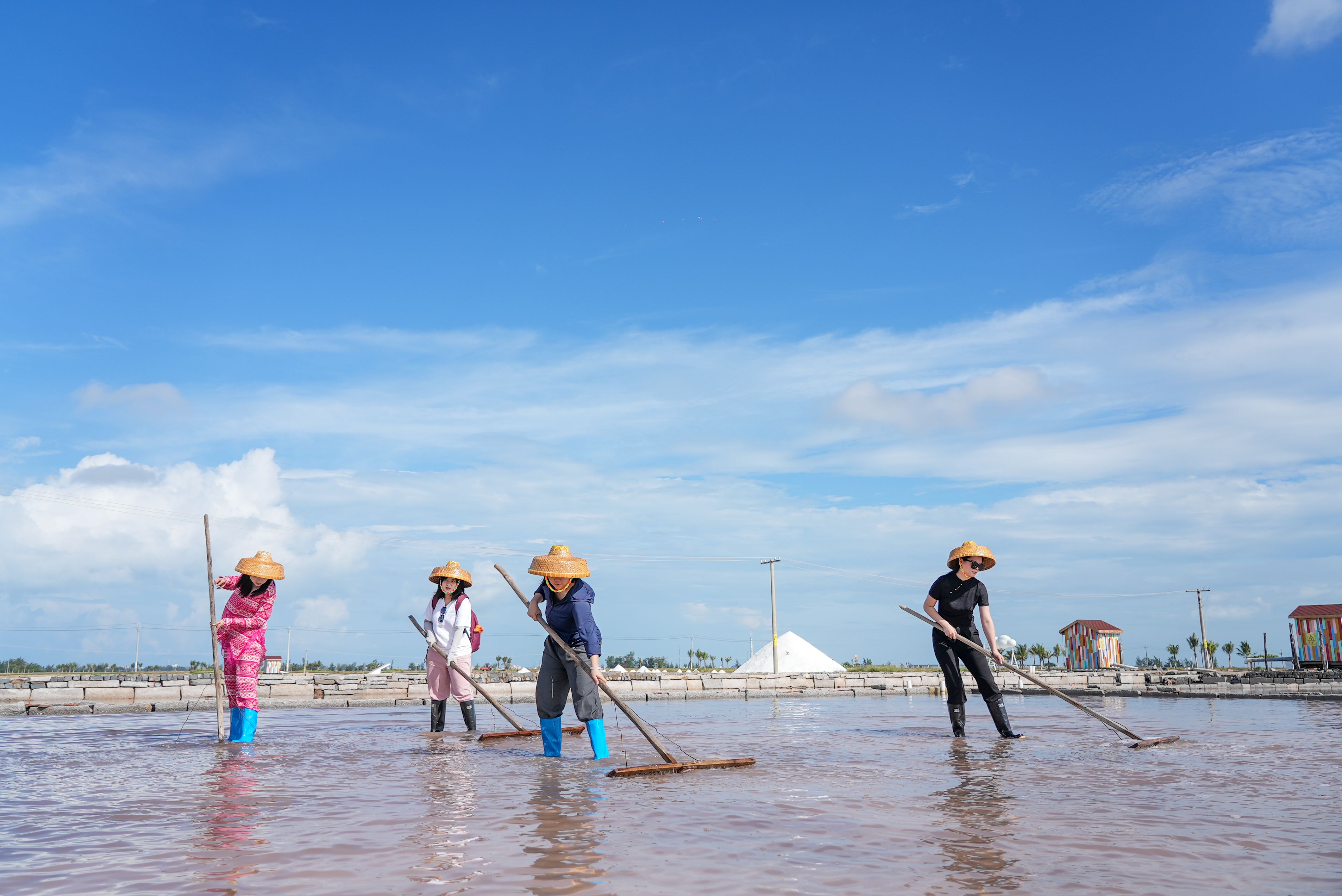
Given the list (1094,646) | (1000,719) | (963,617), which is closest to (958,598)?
(963,617)

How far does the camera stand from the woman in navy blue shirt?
654 centimetres

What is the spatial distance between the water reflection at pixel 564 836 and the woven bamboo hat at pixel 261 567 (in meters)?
3.27

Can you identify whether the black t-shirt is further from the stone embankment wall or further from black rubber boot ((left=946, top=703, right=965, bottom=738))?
the stone embankment wall

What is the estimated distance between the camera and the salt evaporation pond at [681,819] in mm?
3340

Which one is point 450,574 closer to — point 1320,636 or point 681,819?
point 681,819

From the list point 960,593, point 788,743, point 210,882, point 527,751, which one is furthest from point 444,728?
point 210,882

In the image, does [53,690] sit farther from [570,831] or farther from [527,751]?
[570,831]

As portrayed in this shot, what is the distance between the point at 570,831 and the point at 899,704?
41.9 ft

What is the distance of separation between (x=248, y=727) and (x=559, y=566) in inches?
139

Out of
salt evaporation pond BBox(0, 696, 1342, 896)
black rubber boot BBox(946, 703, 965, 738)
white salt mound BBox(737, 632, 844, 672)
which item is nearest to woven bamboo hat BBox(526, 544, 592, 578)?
salt evaporation pond BBox(0, 696, 1342, 896)

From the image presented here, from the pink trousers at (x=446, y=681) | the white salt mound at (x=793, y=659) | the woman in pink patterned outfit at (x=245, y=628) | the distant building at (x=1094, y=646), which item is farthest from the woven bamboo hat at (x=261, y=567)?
the distant building at (x=1094, y=646)

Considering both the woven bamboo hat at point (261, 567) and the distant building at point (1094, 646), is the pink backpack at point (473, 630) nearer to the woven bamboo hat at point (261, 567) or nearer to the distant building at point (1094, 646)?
the woven bamboo hat at point (261, 567)

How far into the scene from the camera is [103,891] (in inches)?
125

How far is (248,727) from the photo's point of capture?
7.95m
